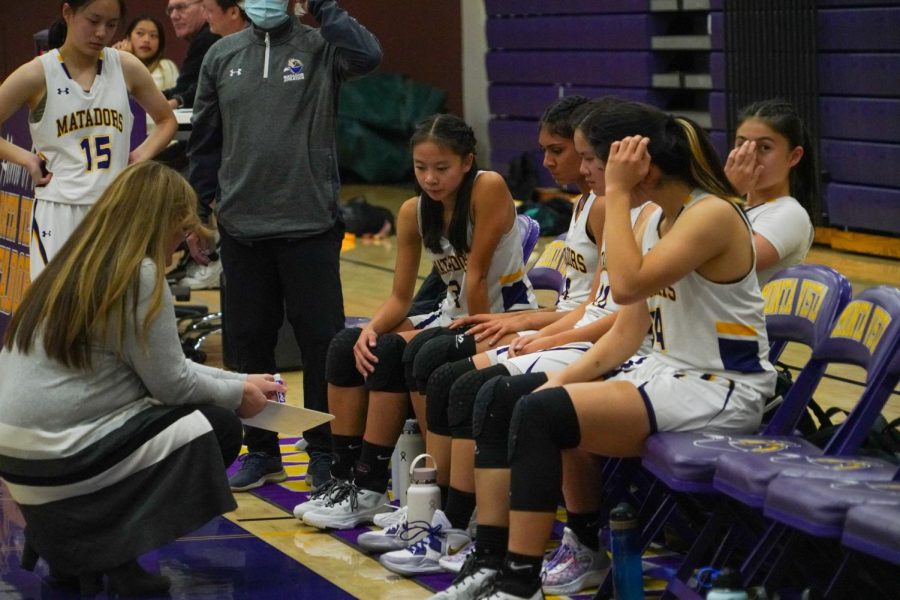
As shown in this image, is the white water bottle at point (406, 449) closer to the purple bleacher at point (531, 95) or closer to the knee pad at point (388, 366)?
the knee pad at point (388, 366)

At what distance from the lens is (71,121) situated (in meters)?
4.73

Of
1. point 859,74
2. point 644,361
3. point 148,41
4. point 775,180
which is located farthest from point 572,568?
point 859,74

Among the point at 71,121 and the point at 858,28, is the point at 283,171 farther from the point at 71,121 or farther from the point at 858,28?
the point at 858,28

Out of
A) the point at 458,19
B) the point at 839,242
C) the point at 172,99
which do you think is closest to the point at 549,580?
the point at 172,99

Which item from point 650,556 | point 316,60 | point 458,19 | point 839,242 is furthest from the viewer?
point 458,19

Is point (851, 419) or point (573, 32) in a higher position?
point (573, 32)

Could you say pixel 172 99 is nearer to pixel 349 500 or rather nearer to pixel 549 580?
pixel 349 500

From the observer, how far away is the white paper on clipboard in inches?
151

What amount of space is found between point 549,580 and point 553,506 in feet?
1.35

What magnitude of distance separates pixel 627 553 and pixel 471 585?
38cm

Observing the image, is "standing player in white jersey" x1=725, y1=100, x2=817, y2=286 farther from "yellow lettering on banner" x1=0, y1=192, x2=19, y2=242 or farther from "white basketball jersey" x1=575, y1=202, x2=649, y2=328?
"yellow lettering on banner" x1=0, y1=192, x2=19, y2=242

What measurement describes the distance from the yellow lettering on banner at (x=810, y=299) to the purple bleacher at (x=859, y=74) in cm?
518

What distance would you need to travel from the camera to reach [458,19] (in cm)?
1473

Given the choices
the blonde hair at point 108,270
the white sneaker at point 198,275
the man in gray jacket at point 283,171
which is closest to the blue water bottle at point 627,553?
the blonde hair at point 108,270
